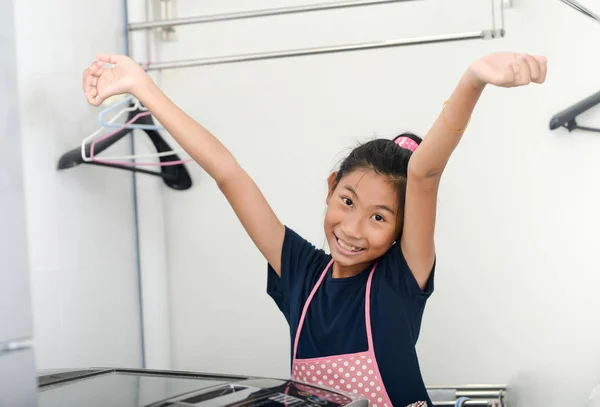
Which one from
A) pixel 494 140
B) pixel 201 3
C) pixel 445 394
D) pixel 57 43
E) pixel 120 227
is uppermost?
pixel 201 3

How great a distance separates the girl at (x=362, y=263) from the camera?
1033 millimetres

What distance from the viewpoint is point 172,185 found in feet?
5.66

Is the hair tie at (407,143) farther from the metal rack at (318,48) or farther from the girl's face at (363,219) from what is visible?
the metal rack at (318,48)

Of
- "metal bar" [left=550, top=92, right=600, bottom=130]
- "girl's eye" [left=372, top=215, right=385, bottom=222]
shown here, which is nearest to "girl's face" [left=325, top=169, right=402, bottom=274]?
"girl's eye" [left=372, top=215, right=385, bottom=222]

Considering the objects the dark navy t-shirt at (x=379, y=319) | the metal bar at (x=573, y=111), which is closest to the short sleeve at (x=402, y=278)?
the dark navy t-shirt at (x=379, y=319)

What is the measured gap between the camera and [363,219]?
106 cm

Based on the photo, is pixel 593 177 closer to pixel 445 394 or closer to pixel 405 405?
pixel 445 394

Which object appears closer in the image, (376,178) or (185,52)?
(376,178)

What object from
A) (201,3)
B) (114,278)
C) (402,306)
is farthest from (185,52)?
(402,306)

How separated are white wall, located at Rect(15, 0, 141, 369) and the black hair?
0.59m

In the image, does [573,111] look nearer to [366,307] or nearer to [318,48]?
[318,48]

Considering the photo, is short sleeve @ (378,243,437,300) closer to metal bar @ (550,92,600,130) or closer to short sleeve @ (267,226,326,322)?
short sleeve @ (267,226,326,322)

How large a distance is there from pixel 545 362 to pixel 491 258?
9.4 inches

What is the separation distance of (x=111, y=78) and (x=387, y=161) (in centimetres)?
41
